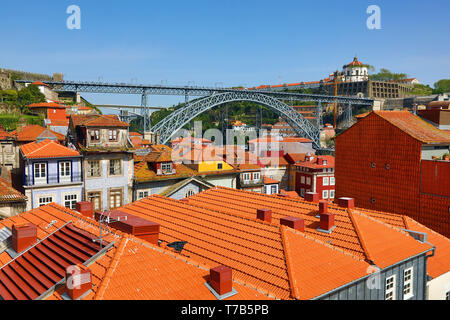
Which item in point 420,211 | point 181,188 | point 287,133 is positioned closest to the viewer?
point 420,211

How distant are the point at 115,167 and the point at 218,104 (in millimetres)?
46731

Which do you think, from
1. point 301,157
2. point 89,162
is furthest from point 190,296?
point 301,157

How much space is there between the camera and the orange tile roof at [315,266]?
865cm

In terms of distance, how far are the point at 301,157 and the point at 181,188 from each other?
1099 inches

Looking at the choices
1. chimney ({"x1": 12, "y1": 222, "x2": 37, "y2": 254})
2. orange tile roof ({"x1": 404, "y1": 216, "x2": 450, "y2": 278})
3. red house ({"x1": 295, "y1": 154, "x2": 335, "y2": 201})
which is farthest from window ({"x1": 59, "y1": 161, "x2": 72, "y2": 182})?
red house ({"x1": 295, "y1": 154, "x2": 335, "y2": 201})

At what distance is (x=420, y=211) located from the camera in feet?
71.9

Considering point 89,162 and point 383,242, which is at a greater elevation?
point 89,162

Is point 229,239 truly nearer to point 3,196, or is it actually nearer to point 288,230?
point 288,230

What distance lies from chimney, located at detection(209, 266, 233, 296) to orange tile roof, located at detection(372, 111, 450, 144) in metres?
17.8

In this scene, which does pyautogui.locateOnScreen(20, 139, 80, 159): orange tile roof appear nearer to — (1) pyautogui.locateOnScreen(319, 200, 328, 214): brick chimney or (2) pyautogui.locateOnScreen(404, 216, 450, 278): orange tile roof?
(1) pyautogui.locateOnScreen(319, 200, 328, 214): brick chimney

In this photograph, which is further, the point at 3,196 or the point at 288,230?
the point at 3,196

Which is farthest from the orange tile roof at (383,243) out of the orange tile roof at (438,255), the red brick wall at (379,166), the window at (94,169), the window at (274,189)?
the window at (274,189)

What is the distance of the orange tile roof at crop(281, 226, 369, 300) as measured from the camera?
8.65 metres

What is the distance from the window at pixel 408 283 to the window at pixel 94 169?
18.1m
